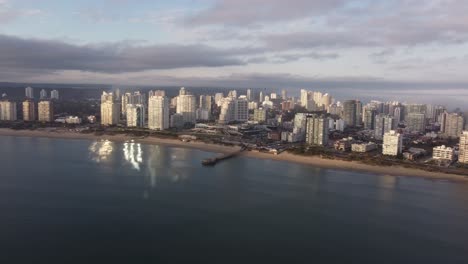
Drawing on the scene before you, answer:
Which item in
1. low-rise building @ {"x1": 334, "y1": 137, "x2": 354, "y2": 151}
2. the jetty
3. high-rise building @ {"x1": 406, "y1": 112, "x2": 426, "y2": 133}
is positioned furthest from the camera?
high-rise building @ {"x1": 406, "y1": 112, "x2": 426, "y2": 133}

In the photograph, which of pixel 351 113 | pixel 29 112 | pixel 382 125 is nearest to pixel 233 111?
pixel 351 113

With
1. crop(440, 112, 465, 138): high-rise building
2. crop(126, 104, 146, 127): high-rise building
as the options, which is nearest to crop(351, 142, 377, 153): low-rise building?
crop(440, 112, 465, 138): high-rise building

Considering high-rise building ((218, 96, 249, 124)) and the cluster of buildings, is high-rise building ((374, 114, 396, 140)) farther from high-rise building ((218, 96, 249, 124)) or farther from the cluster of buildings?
the cluster of buildings

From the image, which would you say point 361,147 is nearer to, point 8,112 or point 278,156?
point 278,156

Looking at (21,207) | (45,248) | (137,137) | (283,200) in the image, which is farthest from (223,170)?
(137,137)

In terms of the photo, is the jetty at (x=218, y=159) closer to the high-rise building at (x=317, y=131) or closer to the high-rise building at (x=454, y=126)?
the high-rise building at (x=317, y=131)

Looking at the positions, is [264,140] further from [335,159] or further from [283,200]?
[283,200]
